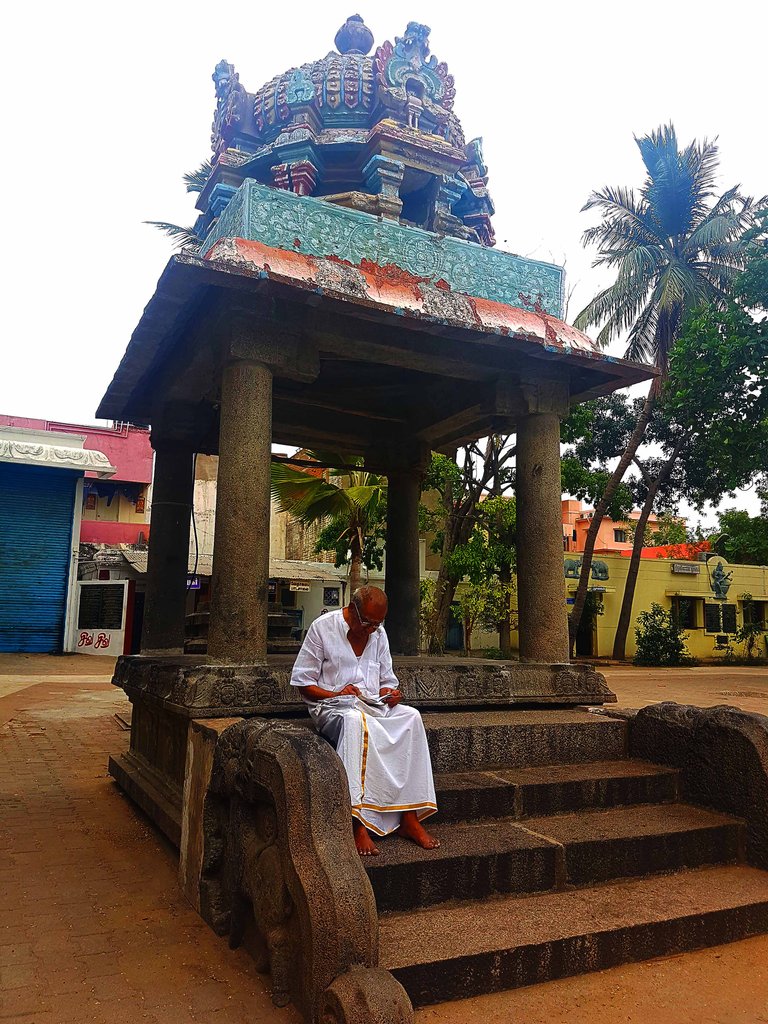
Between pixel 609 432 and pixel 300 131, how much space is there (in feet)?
63.9

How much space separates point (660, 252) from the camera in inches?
850

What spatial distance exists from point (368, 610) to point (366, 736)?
67 cm

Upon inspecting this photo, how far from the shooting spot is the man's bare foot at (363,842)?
331cm

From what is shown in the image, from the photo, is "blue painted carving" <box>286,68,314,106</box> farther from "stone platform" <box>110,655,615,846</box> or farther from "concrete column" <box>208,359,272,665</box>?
"stone platform" <box>110,655,615,846</box>

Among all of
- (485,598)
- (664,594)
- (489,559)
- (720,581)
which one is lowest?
(485,598)

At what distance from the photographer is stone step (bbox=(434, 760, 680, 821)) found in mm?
3932

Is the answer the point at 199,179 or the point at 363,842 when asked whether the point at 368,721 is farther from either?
the point at 199,179

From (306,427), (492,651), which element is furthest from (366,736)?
(492,651)

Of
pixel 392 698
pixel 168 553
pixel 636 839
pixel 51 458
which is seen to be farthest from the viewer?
pixel 51 458

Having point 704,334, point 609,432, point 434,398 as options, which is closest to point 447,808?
point 434,398

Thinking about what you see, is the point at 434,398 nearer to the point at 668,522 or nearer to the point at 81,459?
the point at 81,459

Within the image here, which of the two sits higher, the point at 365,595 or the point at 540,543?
the point at 540,543

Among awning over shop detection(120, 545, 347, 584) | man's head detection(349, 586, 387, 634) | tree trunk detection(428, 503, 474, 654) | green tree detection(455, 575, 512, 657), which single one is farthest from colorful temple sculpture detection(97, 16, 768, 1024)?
awning over shop detection(120, 545, 347, 584)

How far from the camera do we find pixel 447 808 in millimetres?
3887
